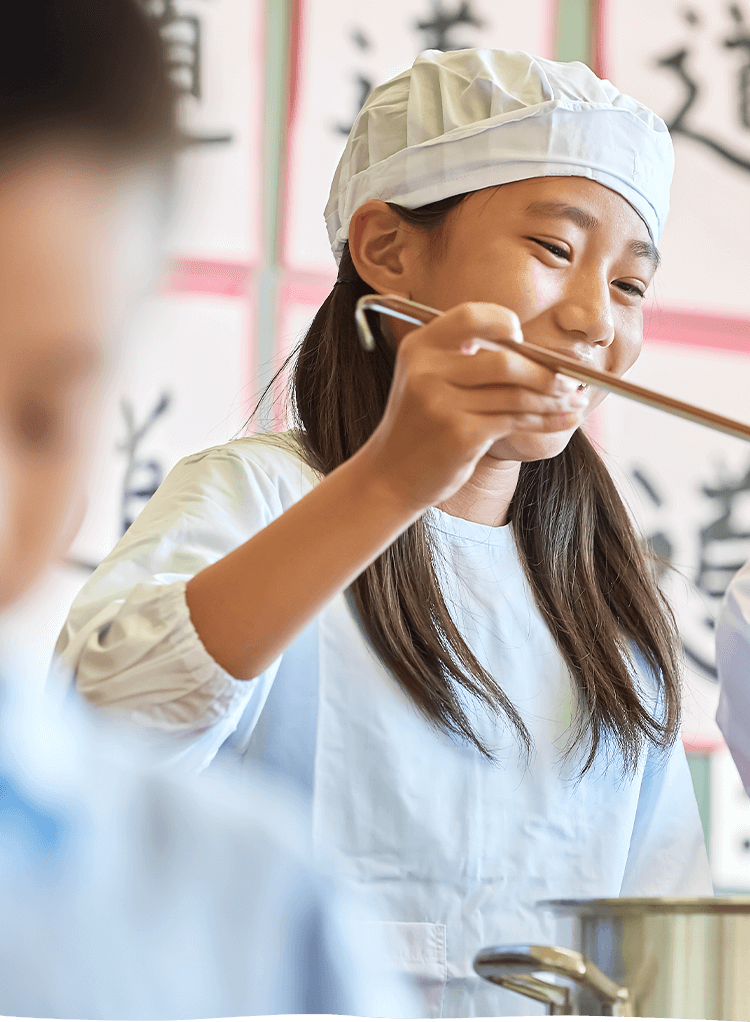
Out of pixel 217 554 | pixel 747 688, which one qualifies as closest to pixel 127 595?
pixel 217 554

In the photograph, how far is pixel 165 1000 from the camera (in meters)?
0.37

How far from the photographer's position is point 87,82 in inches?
27.3

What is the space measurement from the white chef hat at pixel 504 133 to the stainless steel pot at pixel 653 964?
435mm

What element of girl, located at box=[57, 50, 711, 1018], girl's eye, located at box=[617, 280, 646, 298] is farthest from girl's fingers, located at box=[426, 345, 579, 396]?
girl's eye, located at box=[617, 280, 646, 298]

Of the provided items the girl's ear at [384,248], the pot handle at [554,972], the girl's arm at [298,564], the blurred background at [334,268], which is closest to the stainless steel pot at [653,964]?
the pot handle at [554,972]

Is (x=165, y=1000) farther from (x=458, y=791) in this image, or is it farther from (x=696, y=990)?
(x=458, y=791)

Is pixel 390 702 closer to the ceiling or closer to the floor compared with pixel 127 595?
closer to the floor

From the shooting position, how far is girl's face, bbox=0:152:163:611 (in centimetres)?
59

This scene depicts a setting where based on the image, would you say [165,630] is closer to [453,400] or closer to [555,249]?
[453,400]

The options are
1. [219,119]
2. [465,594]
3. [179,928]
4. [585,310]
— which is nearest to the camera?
[179,928]

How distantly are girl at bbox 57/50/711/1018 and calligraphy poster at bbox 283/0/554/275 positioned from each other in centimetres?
27

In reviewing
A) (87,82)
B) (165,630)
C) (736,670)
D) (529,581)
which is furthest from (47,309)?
(736,670)

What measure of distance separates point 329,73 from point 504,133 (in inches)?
17.8

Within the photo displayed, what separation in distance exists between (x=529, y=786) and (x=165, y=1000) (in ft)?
1.23
